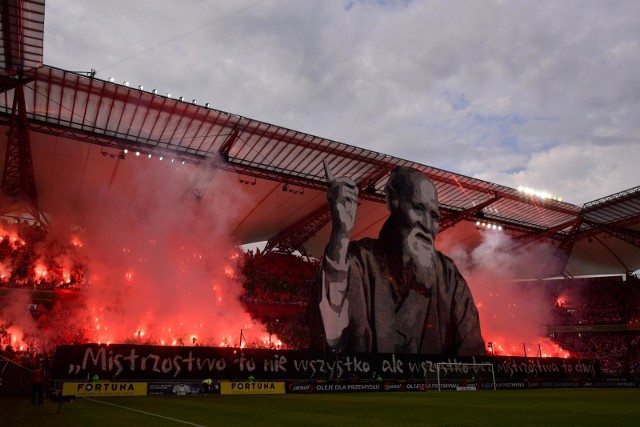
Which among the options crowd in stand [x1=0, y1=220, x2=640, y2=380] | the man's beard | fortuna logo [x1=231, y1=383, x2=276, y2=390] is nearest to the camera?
fortuna logo [x1=231, y1=383, x2=276, y2=390]

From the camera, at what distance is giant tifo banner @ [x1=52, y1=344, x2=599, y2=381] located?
21.4 metres

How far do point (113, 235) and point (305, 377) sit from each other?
71.8 feet

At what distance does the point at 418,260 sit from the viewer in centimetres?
3453

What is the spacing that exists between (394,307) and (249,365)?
1268 centimetres

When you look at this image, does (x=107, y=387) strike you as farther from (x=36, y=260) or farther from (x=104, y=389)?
(x=36, y=260)

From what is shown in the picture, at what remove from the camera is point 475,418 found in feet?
35.2

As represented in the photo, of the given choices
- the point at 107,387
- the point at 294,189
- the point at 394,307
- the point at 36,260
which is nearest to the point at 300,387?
the point at 107,387

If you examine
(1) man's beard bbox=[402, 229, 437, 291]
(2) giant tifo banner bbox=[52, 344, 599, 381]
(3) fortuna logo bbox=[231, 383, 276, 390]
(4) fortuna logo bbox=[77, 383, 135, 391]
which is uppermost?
(1) man's beard bbox=[402, 229, 437, 291]

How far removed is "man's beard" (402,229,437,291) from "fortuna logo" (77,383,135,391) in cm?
1928

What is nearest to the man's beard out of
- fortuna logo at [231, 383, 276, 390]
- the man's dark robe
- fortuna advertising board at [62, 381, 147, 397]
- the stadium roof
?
the man's dark robe

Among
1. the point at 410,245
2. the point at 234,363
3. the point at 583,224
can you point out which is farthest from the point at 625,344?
the point at 234,363

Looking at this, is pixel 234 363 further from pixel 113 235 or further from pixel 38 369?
pixel 113 235

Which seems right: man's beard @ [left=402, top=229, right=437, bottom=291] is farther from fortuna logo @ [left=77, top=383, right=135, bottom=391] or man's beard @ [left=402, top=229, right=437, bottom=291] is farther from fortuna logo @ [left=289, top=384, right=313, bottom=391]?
fortuna logo @ [left=77, top=383, right=135, bottom=391]

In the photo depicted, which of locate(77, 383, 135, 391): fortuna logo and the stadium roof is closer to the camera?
locate(77, 383, 135, 391): fortuna logo
